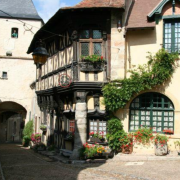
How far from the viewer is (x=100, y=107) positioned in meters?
13.1

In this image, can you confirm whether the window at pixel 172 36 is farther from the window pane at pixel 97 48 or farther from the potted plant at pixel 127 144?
the potted plant at pixel 127 144

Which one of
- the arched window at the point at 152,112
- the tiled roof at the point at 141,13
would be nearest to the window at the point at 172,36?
the tiled roof at the point at 141,13

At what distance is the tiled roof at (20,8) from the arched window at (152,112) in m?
16.2

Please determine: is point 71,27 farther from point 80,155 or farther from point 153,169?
point 153,169

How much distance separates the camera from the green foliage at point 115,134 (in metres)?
12.3

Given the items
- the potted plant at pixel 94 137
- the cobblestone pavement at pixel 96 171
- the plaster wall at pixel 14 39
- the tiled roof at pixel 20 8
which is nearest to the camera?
the cobblestone pavement at pixel 96 171

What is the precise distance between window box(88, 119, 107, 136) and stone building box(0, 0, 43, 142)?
9.55 metres

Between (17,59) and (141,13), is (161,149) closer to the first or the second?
(141,13)

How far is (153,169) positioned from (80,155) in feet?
11.3

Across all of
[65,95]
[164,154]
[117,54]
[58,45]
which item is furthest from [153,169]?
[58,45]

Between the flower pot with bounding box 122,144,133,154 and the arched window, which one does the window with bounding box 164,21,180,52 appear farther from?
the flower pot with bounding box 122,144,133,154

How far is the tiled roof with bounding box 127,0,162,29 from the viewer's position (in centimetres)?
1255

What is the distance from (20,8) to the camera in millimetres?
28031

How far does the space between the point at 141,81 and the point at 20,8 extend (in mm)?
18758
